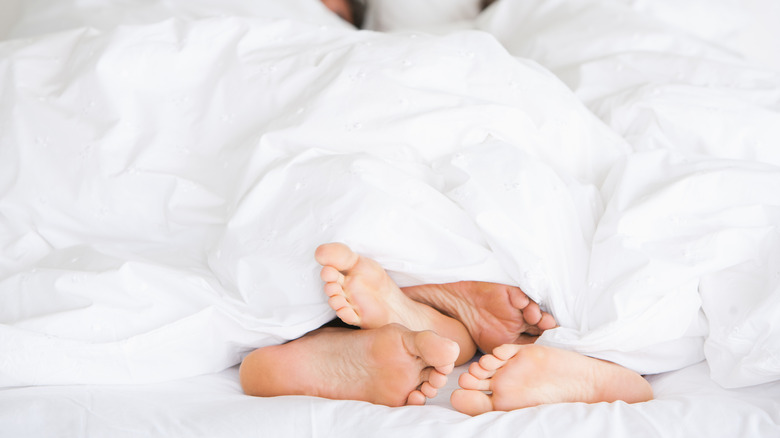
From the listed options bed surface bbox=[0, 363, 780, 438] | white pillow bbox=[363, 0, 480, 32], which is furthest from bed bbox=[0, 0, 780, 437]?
white pillow bbox=[363, 0, 480, 32]

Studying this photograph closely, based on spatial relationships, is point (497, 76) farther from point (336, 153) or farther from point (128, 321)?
point (128, 321)

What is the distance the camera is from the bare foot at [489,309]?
2.91ft

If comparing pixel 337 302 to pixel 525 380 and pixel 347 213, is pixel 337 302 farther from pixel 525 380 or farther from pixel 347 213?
pixel 525 380

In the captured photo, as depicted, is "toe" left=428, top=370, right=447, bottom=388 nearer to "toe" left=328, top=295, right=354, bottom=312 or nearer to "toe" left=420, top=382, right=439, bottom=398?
"toe" left=420, top=382, right=439, bottom=398

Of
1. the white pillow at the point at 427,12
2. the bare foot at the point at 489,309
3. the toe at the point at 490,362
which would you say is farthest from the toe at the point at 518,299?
the white pillow at the point at 427,12

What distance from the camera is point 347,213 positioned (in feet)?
2.90

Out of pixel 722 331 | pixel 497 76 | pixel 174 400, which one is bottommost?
pixel 174 400

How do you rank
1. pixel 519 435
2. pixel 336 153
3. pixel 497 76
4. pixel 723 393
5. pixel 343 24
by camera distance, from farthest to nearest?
1. pixel 343 24
2. pixel 497 76
3. pixel 336 153
4. pixel 723 393
5. pixel 519 435

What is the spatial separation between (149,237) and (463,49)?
558 mm

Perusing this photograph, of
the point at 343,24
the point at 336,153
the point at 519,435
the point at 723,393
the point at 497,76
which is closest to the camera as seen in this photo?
the point at 519,435

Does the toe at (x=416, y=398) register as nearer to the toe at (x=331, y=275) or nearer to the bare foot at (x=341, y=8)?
the toe at (x=331, y=275)

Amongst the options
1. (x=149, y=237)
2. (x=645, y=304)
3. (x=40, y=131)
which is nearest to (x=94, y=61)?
(x=40, y=131)

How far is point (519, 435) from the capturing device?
2.41ft

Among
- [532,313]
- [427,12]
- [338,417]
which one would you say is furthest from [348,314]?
[427,12]
